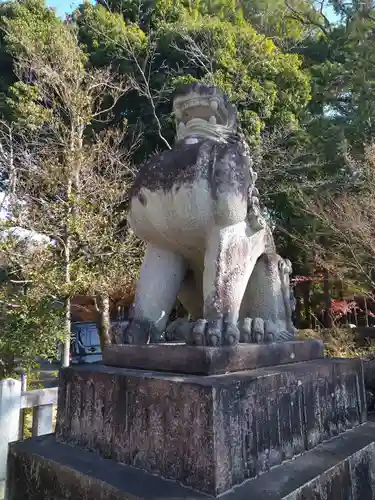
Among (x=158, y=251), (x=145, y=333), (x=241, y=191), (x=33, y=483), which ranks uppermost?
(x=241, y=191)

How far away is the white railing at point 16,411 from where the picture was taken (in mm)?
3299

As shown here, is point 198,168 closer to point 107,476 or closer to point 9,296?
point 107,476

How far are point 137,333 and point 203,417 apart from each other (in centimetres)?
67

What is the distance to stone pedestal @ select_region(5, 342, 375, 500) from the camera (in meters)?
1.31

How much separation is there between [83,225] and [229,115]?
4.85 meters

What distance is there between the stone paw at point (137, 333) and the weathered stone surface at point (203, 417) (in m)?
0.17

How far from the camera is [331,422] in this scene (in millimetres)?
1898

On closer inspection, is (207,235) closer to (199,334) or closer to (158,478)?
(199,334)

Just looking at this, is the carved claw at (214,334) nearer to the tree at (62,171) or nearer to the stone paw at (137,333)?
the stone paw at (137,333)

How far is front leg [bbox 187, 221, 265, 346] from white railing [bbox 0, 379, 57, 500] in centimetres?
243

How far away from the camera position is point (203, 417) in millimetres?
1315

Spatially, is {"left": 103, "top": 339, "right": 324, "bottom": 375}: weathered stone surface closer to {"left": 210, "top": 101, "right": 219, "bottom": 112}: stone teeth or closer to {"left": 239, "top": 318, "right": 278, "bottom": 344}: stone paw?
{"left": 239, "top": 318, "right": 278, "bottom": 344}: stone paw

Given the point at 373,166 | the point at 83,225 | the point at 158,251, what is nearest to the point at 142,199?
the point at 158,251

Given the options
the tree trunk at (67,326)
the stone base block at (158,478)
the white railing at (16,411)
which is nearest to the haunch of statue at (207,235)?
the stone base block at (158,478)
